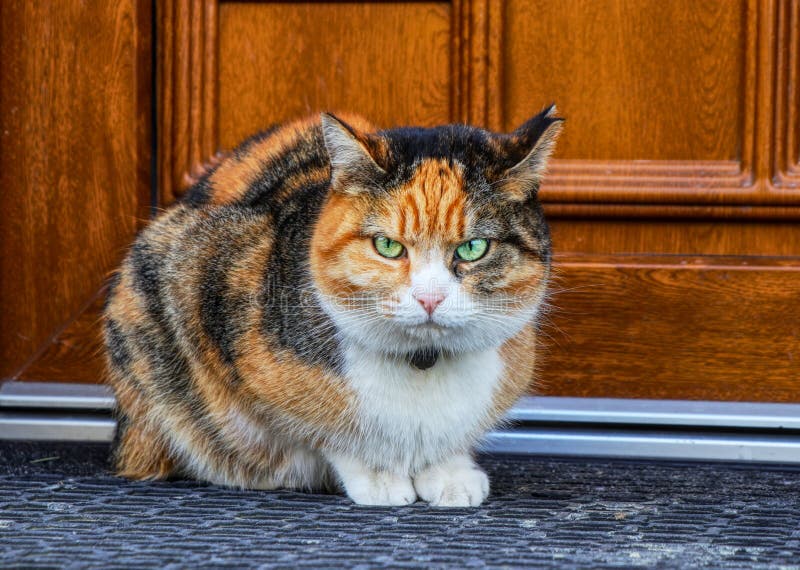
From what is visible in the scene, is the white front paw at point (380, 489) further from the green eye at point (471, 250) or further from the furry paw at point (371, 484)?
the green eye at point (471, 250)

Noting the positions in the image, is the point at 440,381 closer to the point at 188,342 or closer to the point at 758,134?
the point at 188,342

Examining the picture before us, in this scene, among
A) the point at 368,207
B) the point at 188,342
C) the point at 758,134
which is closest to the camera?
the point at 368,207

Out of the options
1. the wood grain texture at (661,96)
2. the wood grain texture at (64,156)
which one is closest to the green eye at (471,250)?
the wood grain texture at (661,96)

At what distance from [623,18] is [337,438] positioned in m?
1.23

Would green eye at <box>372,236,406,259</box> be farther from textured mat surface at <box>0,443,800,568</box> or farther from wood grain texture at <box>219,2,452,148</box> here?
wood grain texture at <box>219,2,452,148</box>

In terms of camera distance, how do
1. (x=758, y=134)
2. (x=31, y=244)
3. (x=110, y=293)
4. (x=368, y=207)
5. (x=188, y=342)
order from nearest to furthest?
(x=368, y=207) → (x=188, y=342) → (x=110, y=293) → (x=758, y=134) → (x=31, y=244)

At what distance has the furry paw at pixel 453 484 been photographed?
205 centimetres

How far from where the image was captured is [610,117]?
2.65 metres

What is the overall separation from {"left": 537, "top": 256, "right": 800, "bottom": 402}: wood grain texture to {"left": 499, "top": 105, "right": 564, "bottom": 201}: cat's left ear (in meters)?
0.65

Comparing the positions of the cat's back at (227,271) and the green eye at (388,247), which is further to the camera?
the cat's back at (227,271)

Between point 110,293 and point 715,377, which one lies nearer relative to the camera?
point 110,293

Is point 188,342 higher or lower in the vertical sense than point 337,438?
higher

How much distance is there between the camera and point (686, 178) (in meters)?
2.62

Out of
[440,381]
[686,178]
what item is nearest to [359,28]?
[686,178]
